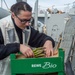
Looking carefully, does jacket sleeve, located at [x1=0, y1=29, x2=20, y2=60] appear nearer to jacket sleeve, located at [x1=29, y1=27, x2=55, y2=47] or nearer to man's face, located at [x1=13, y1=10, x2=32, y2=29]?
man's face, located at [x1=13, y1=10, x2=32, y2=29]

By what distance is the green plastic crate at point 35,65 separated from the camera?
2037 mm

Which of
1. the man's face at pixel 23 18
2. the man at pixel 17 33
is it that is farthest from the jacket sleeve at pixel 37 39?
the man's face at pixel 23 18

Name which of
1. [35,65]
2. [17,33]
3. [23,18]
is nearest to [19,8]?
[23,18]

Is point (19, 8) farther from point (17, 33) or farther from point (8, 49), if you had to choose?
point (8, 49)

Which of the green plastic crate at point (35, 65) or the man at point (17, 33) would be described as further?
the man at point (17, 33)

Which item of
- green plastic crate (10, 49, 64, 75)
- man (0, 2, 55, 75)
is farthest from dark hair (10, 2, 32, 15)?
green plastic crate (10, 49, 64, 75)

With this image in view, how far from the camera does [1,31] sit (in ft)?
7.55

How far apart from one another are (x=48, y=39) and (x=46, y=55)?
12.9 inches

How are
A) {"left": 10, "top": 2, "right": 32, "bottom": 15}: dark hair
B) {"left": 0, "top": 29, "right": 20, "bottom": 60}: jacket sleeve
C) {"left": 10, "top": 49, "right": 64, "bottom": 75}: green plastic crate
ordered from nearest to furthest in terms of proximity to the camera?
{"left": 10, "top": 49, "right": 64, "bottom": 75}: green plastic crate < {"left": 0, "top": 29, "right": 20, "bottom": 60}: jacket sleeve < {"left": 10, "top": 2, "right": 32, "bottom": 15}: dark hair

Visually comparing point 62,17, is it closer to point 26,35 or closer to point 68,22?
point 68,22

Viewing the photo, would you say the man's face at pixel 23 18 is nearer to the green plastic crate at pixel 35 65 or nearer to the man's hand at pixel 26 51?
the man's hand at pixel 26 51

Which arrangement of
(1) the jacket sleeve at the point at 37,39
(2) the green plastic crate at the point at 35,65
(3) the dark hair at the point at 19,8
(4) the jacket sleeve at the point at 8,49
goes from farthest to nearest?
(1) the jacket sleeve at the point at 37,39
(3) the dark hair at the point at 19,8
(4) the jacket sleeve at the point at 8,49
(2) the green plastic crate at the point at 35,65

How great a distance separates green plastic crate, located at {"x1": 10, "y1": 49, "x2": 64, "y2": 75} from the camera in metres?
2.04

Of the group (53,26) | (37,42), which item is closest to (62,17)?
(53,26)
